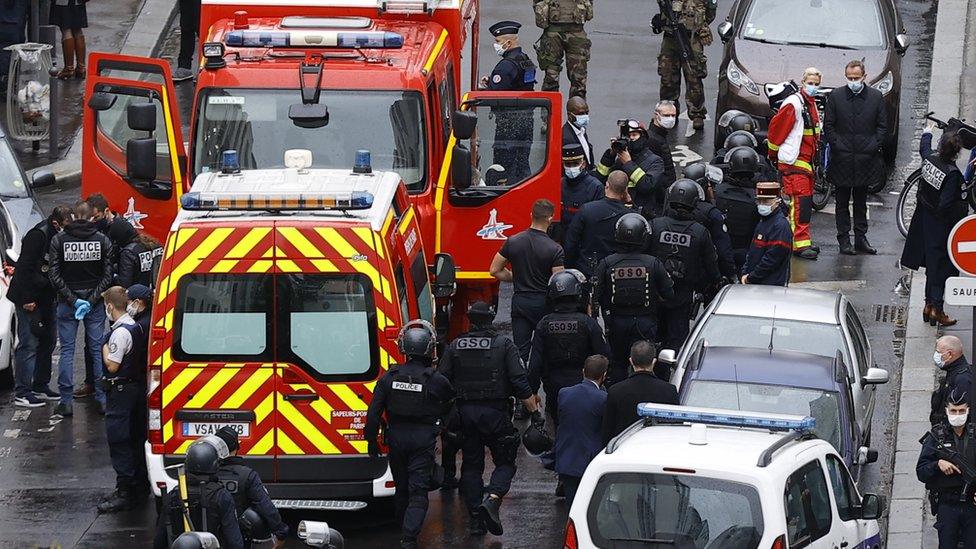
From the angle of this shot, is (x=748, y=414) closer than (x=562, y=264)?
Yes

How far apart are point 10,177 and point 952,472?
1038 cm

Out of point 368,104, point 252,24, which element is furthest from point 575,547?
point 252,24

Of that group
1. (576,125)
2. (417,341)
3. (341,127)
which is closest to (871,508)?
(417,341)

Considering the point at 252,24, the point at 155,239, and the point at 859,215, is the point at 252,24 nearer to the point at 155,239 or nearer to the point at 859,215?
the point at 155,239

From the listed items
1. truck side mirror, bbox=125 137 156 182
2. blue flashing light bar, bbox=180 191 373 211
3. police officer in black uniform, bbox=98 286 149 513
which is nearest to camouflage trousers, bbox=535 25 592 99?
truck side mirror, bbox=125 137 156 182

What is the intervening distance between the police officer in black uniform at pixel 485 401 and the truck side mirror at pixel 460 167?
2.41 m

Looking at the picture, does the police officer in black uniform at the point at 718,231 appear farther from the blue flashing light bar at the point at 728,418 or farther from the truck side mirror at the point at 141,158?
the blue flashing light bar at the point at 728,418

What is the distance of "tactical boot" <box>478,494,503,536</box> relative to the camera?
12.3 meters

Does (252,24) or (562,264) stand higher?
(252,24)

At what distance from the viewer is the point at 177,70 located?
24500 mm

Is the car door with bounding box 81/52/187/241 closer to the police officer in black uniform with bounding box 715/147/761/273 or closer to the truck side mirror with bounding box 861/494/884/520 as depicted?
the police officer in black uniform with bounding box 715/147/761/273

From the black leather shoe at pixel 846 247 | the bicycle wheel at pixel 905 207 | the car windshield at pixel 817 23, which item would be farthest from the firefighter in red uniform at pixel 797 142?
the car windshield at pixel 817 23

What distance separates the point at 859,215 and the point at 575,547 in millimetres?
9815

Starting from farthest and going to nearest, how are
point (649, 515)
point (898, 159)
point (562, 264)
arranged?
point (898, 159) → point (562, 264) → point (649, 515)
